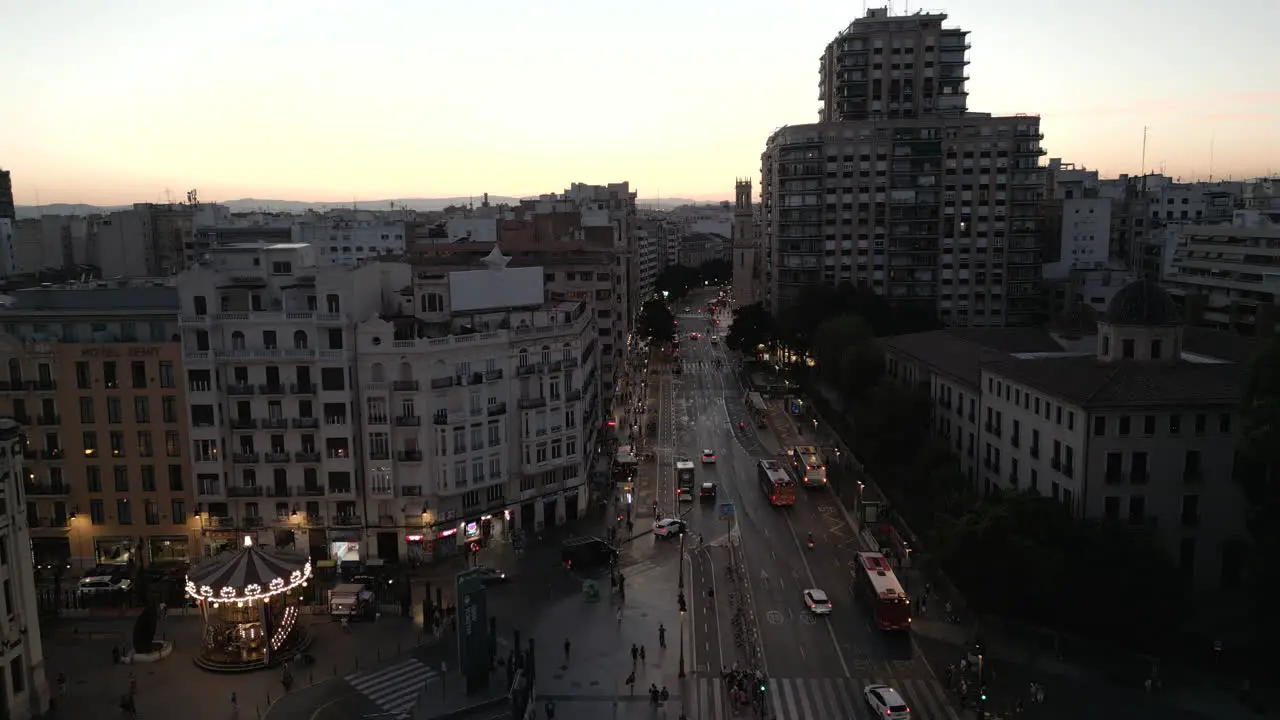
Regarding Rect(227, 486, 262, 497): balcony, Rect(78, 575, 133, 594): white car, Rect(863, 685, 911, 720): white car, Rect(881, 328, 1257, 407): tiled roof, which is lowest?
Rect(78, 575, 133, 594): white car

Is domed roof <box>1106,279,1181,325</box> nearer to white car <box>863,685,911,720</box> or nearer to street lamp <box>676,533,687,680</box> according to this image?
white car <box>863,685,911,720</box>

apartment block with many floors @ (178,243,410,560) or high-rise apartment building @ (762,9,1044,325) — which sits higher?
high-rise apartment building @ (762,9,1044,325)

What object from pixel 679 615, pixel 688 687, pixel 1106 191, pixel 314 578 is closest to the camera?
pixel 688 687

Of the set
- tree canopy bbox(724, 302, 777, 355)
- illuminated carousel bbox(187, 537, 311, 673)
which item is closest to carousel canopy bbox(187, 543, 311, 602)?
illuminated carousel bbox(187, 537, 311, 673)

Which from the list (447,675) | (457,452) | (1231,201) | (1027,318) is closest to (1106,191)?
(1231,201)

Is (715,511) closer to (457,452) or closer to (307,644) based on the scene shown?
(457,452)

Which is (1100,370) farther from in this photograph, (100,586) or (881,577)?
(100,586)

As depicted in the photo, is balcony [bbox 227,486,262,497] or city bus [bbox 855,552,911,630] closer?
city bus [bbox 855,552,911,630]
